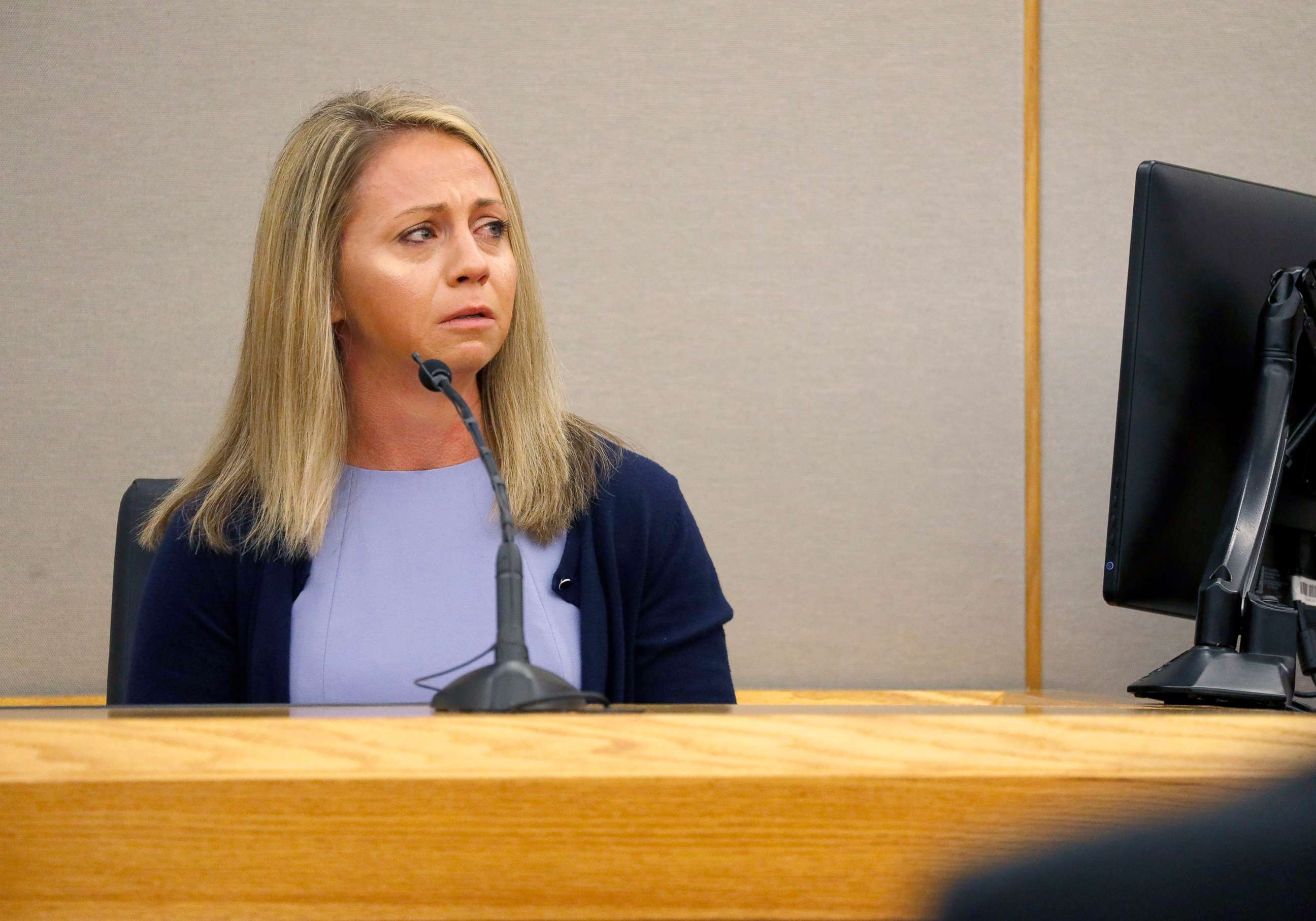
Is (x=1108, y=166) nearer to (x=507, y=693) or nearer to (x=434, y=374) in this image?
(x=434, y=374)

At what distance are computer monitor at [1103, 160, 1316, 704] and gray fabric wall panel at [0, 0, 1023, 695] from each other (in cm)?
86

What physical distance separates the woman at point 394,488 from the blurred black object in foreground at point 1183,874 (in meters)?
0.87

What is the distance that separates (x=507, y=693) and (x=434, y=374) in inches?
13.5

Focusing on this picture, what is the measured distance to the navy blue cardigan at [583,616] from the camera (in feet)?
3.50

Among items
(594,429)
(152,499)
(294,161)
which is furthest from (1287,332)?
(152,499)

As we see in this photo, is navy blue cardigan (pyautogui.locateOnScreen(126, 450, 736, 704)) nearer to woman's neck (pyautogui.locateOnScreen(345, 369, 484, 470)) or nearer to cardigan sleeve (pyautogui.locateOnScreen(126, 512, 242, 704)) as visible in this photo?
cardigan sleeve (pyautogui.locateOnScreen(126, 512, 242, 704))

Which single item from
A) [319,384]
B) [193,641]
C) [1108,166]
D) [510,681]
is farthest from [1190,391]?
[1108,166]

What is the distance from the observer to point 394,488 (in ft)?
3.72

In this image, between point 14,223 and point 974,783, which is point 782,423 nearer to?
point 14,223

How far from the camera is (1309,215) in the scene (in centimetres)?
102

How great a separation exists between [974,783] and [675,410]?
136cm

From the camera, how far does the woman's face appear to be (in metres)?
1.12

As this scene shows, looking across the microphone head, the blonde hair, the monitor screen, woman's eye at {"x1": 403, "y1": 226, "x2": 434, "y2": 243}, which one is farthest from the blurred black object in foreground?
woman's eye at {"x1": 403, "y1": 226, "x2": 434, "y2": 243}

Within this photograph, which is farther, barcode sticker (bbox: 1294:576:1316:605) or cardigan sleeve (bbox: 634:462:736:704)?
cardigan sleeve (bbox: 634:462:736:704)
